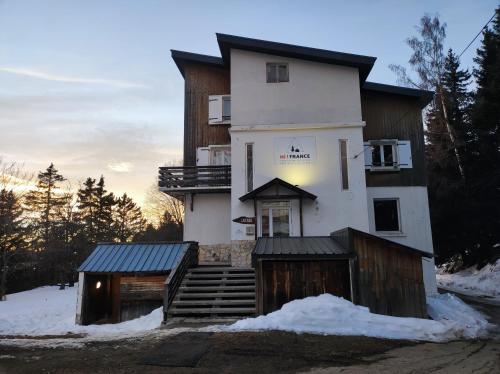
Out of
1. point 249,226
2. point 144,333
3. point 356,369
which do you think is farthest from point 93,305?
point 356,369

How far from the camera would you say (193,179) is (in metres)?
18.7

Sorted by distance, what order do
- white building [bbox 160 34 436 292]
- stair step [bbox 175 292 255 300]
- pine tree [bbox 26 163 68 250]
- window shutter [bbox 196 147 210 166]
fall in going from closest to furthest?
stair step [bbox 175 292 255 300] < white building [bbox 160 34 436 292] < window shutter [bbox 196 147 210 166] < pine tree [bbox 26 163 68 250]

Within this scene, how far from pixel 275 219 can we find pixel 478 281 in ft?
50.1

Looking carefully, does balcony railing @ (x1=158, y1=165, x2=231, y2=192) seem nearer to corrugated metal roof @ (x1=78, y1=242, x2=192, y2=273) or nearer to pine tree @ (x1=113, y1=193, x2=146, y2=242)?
corrugated metal roof @ (x1=78, y1=242, x2=192, y2=273)

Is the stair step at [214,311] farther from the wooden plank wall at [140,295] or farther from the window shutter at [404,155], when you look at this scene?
the window shutter at [404,155]

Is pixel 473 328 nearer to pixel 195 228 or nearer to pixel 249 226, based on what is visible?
pixel 249 226

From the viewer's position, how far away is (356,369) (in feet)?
23.1

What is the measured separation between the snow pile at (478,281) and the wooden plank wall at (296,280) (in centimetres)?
1362

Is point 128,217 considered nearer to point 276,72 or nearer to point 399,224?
point 276,72

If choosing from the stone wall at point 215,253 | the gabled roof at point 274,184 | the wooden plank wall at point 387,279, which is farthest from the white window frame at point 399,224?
the stone wall at point 215,253

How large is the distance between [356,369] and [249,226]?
10393mm

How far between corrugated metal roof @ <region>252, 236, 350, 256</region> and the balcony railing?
5200mm

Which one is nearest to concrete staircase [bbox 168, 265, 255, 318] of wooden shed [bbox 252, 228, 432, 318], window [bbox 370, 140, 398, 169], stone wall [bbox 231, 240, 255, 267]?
wooden shed [bbox 252, 228, 432, 318]

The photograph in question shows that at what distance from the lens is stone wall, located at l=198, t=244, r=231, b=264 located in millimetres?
18750
